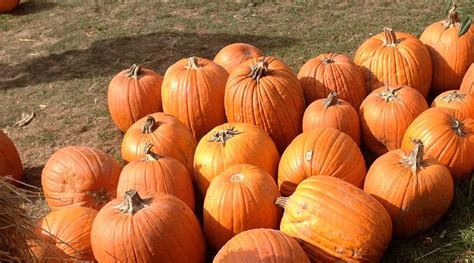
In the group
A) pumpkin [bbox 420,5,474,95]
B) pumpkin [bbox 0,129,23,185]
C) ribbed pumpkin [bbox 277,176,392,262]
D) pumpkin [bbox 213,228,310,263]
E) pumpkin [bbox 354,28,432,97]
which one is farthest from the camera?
pumpkin [bbox 420,5,474,95]

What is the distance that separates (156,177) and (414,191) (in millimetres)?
1760

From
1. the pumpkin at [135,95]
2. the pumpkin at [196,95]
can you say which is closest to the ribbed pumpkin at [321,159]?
the pumpkin at [196,95]

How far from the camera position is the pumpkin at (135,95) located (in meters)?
5.14

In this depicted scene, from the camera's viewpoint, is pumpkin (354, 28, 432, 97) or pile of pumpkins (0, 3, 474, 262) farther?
pumpkin (354, 28, 432, 97)

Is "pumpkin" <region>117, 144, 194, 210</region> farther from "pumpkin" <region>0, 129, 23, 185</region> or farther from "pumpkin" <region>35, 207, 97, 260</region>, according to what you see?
A: "pumpkin" <region>0, 129, 23, 185</region>

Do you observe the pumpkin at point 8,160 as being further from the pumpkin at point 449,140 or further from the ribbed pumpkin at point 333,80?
the pumpkin at point 449,140

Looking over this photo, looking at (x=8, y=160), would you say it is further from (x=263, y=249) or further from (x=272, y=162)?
(x=263, y=249)

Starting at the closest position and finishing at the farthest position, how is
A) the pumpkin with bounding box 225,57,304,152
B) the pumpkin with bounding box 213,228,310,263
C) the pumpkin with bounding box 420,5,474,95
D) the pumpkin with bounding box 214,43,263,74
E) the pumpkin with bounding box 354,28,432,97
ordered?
the pumpkin with bounding box 213,228,310,263 → the pumpkin with bounding box 225,57,304,152 → the pumpkin with bounding box 354,28,432,97 → the pumpkin with bounding box 420,5,474,95 → the pumpkin with bounding box 214,43,263,74

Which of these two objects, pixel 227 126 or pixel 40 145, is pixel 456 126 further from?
pixel 40 145

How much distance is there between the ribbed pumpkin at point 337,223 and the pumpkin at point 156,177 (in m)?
0.85

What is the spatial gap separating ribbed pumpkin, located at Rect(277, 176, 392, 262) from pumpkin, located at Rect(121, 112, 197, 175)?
4.07ft

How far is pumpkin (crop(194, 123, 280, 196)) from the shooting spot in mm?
4082

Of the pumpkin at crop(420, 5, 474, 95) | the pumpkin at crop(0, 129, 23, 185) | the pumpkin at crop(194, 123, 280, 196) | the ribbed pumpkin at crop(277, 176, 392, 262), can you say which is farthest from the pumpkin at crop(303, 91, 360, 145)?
the pumpkin at crop(0, 129, 23, 185)

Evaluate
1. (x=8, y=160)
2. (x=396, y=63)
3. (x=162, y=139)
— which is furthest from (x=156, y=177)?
(x=396, y=63)
